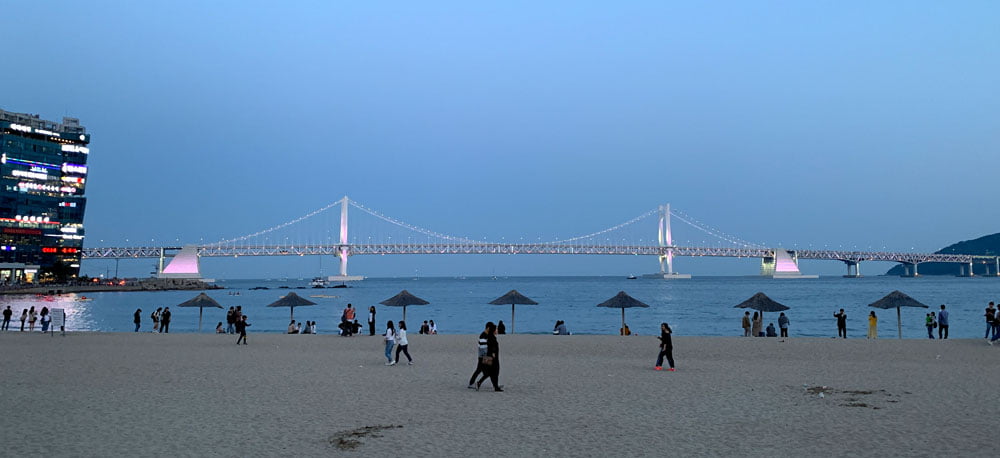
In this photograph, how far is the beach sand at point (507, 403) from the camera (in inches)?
256

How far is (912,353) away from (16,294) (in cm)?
7747

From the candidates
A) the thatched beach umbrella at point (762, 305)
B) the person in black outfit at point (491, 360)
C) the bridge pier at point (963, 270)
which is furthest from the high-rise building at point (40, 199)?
the bridge pier at point (963, 270)

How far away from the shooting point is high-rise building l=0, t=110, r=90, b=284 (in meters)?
88.8

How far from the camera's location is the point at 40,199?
91812mm

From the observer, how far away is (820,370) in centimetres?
1253

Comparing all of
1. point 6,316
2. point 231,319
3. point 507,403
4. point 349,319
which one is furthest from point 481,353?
point 6,316

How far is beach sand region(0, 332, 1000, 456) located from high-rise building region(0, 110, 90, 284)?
291 ft

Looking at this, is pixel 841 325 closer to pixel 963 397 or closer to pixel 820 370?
pixel 820 370

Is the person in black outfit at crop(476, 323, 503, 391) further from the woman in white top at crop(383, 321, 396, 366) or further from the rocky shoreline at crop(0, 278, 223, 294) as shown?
the rocky shoreline at crop(0, 278, 223, 294)

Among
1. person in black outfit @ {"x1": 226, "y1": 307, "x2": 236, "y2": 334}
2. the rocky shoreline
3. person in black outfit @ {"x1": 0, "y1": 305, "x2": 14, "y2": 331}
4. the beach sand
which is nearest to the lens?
the beach sand

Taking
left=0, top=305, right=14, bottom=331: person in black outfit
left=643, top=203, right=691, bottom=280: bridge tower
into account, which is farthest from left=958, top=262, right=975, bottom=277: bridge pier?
left=0, top=305, right=14, bottom=331: person in black outfit

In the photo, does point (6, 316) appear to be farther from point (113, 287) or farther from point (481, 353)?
point (113, 287)

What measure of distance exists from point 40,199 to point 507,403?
4057 inches

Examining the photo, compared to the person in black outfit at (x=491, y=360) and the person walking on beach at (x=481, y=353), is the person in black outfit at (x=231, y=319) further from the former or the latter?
the person in black outfit at (x=491, y=360)
